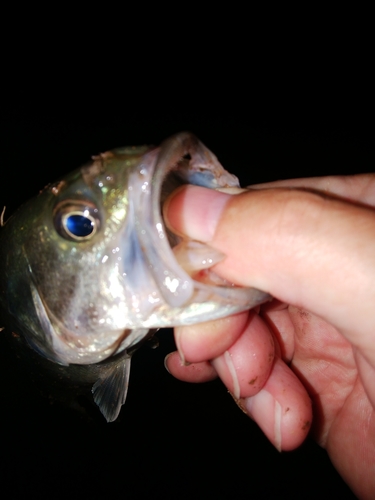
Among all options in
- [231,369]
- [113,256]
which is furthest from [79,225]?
[231,369]

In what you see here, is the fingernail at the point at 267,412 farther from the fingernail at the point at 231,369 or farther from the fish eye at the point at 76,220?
the fish eye at the point at 76,220

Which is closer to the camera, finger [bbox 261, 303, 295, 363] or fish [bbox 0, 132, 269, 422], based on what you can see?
fish [bbox 0, 132, 269, 422]

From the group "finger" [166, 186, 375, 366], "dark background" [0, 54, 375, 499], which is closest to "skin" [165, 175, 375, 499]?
"finger" [166, 186, 375, 366]

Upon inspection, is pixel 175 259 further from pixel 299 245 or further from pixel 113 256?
pixel 299 245

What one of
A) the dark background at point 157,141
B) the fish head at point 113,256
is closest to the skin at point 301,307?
the fish head at point 113,256

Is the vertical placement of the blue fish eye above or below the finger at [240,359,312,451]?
above

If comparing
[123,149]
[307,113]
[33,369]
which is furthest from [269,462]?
[307,113]

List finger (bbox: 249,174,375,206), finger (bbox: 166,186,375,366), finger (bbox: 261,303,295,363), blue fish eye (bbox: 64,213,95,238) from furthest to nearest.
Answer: finger (bbox: 261,303,295,363) → finger (bbox: 249,174,375,206) → blue fish eye (bbox: 64,213,95,238) → finger (bbox: 166,186,375,366)

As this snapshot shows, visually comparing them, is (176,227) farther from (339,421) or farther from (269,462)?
(269,462)

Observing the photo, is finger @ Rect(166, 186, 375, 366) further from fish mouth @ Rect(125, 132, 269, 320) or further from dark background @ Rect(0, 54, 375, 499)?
dark background @ Rect(0, 54, 375, 499)
